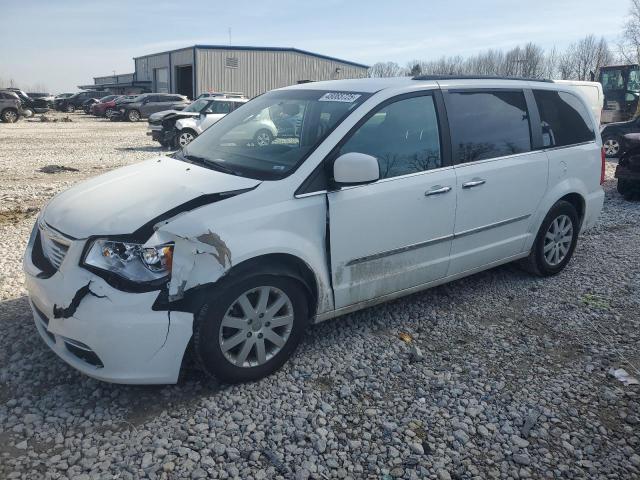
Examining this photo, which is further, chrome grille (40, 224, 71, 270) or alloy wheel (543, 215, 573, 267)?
alloy wheel (543, 215, 573, 267)

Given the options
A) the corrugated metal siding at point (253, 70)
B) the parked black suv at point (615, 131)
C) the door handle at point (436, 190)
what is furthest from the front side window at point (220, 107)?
the corrugated metal siding at point (253, 70)

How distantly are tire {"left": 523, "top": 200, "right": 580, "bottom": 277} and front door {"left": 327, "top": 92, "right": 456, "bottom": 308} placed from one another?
1.37 metres

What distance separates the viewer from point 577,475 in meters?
2.74

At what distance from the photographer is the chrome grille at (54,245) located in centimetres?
322

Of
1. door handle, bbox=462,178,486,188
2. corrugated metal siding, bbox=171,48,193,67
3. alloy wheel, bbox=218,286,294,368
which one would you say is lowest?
alloy wheel, bbox=218,286,294,368

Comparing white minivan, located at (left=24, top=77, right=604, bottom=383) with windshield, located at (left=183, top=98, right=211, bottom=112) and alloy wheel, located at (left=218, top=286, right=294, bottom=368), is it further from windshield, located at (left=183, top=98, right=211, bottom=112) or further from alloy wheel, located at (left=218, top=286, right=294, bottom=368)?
windshield, located at (left=183, top=98, right=211, bottom=112)

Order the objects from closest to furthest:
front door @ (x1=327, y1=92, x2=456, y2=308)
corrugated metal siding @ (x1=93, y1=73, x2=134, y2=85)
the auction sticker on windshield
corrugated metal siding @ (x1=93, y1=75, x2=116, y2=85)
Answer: front door @ (x1=327, y1=92, x2=456, y2=308), the auction sticker on windshield, corrugated metal siding @ (x1=93, y1=73, x2=134, y2=85), corrugated metal siding @ (x1=93, y1=75, x2=116, y2=85)

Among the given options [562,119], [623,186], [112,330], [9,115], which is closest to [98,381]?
[112,330]

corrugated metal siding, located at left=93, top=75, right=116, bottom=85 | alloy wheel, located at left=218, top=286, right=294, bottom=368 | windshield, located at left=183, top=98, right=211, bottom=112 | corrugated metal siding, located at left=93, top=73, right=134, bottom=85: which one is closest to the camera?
alloy wheel, located at left=218, top=286, right=294, bottom=368

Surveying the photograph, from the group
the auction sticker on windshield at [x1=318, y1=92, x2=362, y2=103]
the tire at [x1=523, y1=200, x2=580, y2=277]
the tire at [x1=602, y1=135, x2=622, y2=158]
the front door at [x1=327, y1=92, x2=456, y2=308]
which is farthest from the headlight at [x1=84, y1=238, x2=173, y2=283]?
the tire at [x1=602, y1=135, x2=622, y2=158]

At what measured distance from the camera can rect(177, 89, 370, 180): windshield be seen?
3.68m

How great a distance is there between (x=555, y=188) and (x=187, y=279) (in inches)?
142

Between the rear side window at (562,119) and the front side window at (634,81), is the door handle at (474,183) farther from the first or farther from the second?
the front side window at (634,81)

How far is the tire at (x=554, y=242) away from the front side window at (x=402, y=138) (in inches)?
64.8
